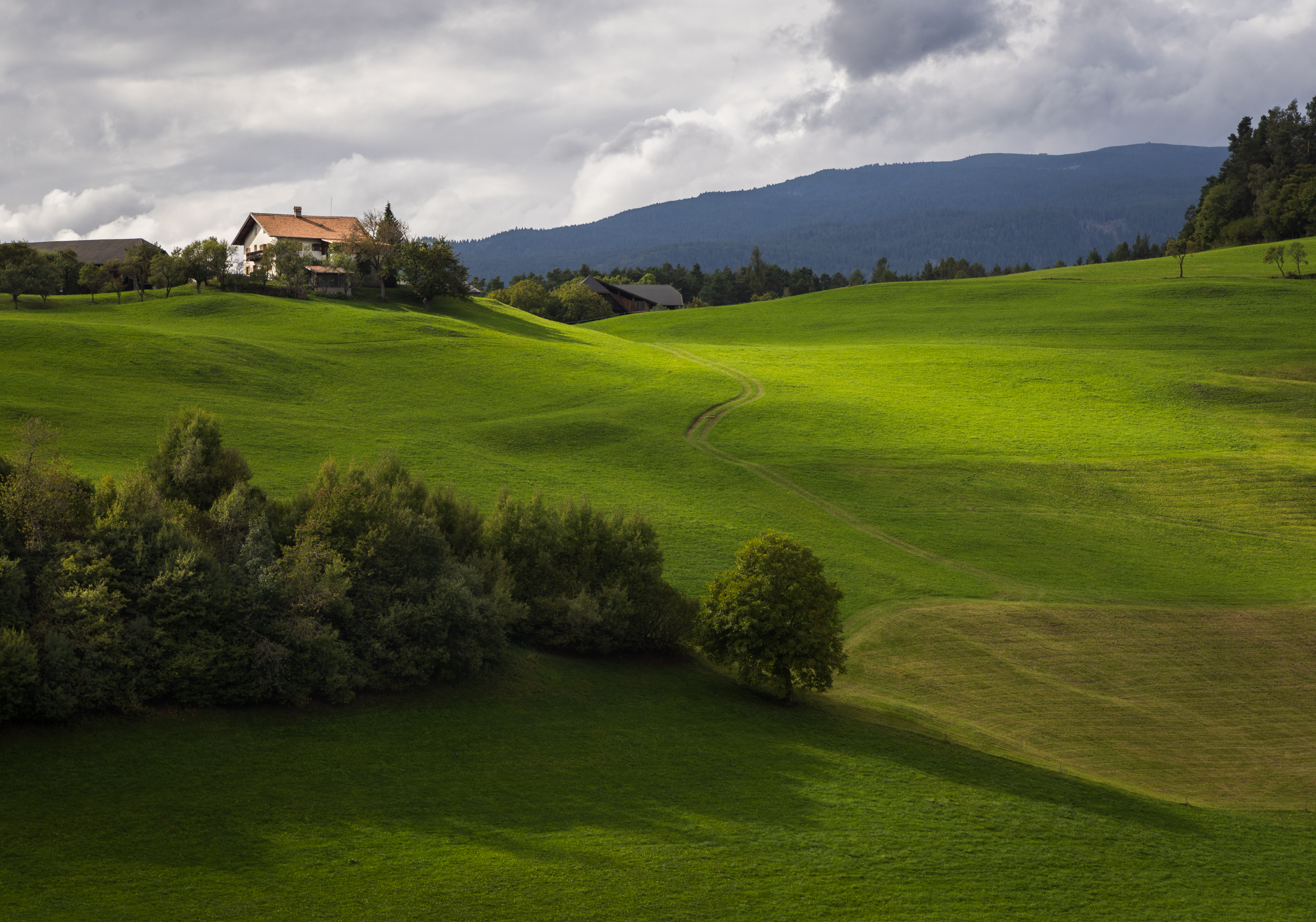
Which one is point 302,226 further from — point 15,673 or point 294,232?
point 15,673

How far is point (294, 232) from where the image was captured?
108188mm

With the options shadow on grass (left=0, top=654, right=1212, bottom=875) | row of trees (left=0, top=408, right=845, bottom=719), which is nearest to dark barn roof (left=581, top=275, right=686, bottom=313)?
row of trees (left=0, top=408, right=845, bottom=719)

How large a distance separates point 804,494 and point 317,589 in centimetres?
3359

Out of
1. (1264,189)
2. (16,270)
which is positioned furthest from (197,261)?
(1264,189)

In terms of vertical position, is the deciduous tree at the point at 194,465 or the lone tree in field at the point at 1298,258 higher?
the lone tree in field at the point at 1298,258

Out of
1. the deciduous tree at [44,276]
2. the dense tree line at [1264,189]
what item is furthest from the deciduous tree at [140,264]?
the dense tree line at [1264,189]

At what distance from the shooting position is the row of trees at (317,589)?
25.8 m

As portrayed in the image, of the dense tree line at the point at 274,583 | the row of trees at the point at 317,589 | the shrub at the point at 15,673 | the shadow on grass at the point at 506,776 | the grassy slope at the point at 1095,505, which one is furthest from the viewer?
the grassy slope at the point at 1095,505

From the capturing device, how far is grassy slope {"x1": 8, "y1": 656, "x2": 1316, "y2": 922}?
2025 cm

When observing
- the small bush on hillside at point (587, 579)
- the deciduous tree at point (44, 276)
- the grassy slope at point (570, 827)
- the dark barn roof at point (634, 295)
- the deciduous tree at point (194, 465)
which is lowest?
the grassy slope at point (570, 827)

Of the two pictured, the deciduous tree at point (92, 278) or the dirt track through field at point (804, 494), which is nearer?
the dirt track through field at point (804, 494)

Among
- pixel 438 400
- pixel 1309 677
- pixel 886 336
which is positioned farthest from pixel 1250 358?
pixel 438 400

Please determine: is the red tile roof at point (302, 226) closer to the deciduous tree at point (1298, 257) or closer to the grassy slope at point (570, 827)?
the grassy slope at point (570, 827)

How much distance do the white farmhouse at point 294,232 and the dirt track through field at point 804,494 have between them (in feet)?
170
